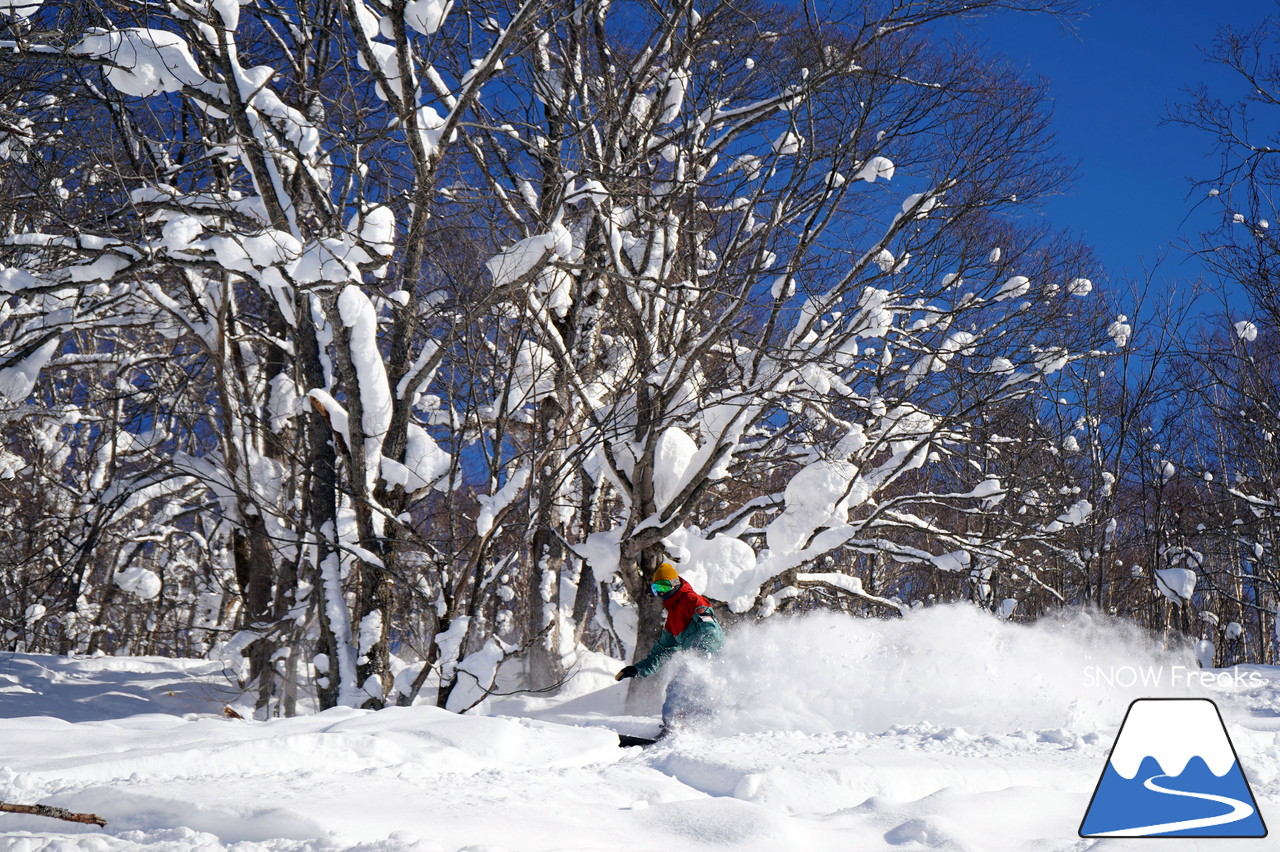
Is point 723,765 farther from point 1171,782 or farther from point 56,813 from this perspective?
point 56,813

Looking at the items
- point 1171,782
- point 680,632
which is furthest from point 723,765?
point 680,632

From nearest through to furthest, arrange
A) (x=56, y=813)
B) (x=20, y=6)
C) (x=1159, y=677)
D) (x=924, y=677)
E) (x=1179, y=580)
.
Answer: (x=56, y=813)
(x=20, y=6)
(x=924, y=677)
(x=1159, y=677)
(x=1179, y=580)

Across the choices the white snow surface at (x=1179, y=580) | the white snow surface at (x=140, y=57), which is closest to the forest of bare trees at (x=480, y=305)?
the white snow surface at (x=140, y=57)

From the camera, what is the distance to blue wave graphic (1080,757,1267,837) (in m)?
3.15

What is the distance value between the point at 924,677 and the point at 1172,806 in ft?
13.7

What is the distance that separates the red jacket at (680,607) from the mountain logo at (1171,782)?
4347mm

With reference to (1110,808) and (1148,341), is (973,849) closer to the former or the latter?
(1110,808)

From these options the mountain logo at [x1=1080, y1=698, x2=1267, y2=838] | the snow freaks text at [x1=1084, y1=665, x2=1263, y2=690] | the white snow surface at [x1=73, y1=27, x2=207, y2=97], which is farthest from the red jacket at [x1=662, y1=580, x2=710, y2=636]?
the white snow surface at [x1=73, y1=27, x2=207, y2=97]

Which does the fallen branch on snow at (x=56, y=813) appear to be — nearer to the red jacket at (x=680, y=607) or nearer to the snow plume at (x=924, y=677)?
the snow plume at (x=924, y=677)

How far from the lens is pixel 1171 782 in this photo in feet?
10.8

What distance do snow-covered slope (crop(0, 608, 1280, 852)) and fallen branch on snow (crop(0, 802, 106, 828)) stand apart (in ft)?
0.25

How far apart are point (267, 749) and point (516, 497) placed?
358cm

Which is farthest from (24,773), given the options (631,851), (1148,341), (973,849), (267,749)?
(1148,341)

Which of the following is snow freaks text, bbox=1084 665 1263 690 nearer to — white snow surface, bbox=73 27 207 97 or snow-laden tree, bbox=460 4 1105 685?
snow-laden tree, bbox=460 4 1105 685
